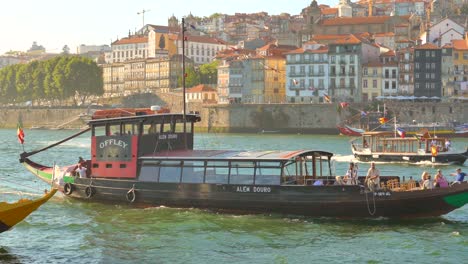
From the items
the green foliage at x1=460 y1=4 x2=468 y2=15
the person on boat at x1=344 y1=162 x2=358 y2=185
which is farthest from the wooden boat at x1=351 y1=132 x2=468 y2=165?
the green foliage at x1=460 y1=4 x2=468 y2=15

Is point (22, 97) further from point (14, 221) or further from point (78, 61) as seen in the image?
point (14, 221)

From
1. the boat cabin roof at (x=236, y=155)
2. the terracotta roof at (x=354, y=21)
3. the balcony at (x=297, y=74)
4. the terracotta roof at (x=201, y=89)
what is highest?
the terracotta roof at (x=354, y=21)

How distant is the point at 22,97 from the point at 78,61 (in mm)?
16772

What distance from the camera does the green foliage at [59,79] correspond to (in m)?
120

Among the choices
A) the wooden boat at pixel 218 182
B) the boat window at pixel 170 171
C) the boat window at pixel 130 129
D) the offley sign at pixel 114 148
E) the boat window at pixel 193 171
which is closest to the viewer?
the wooden boat at pixel 218 182

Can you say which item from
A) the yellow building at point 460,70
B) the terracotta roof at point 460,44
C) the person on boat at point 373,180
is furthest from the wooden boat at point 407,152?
the terracotta roof at point 460,44

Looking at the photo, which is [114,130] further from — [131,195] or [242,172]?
[242,172]

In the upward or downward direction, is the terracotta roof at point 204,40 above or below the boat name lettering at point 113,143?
above

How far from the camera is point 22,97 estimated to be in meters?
132

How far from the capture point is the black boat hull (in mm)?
23438

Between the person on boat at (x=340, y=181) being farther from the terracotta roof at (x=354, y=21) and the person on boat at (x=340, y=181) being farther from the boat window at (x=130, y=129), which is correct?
the terracotta roof at (x=354, y=21)

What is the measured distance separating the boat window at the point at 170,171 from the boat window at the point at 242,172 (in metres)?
1.88

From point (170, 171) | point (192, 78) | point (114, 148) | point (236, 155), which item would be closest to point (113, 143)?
point (114, 148)

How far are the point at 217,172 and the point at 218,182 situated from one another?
300 millimetres
